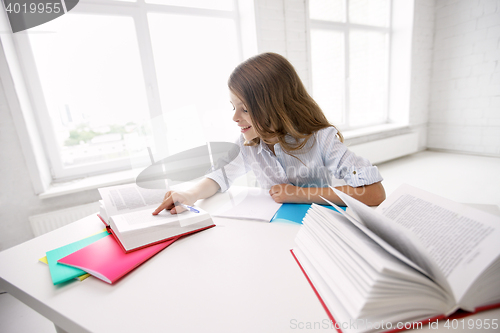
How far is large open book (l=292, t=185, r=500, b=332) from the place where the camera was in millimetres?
311

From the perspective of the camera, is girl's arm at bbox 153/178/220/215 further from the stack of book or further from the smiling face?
the smiling face

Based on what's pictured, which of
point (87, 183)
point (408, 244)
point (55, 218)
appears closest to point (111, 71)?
point (87, 183)

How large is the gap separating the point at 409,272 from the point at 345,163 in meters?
0.58

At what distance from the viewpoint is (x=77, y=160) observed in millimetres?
1867

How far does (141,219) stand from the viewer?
674 mm

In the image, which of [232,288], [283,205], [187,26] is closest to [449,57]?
[187,26]

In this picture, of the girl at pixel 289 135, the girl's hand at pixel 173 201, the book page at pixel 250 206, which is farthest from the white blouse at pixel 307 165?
the girl's hand at pixel 173 201

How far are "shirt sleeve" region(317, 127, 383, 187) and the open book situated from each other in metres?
0.49

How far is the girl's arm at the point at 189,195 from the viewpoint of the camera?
0.73m

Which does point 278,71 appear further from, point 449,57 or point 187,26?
point 449,57

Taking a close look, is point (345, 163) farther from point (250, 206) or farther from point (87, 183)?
point (87, 183)

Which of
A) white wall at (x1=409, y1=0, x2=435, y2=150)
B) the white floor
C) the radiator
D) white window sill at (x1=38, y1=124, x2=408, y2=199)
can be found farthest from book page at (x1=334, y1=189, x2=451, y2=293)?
white wall at (x1=409, y1=0, x2=435, y2=150)

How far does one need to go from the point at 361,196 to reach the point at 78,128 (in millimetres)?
1964

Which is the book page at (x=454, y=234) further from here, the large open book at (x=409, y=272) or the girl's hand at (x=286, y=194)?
the girl's hand at (x=286, y=194)
